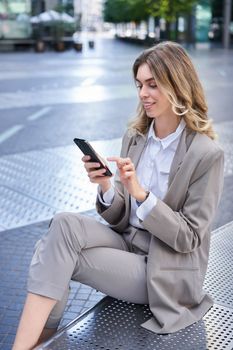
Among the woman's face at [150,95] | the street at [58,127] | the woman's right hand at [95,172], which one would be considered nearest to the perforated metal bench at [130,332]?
the woman's right hand at [95,172]

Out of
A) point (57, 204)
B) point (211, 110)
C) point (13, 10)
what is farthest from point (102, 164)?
point (13, 10)

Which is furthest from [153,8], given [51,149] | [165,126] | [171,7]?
[165,126]

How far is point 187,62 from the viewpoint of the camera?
8.50ft

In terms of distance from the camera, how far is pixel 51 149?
7863 millimetres

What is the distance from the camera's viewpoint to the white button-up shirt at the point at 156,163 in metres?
2.76

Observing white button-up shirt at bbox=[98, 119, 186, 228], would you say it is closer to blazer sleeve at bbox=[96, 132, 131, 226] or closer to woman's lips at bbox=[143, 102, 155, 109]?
blazer sleeve at bbox=[96, 132, 131, 226]

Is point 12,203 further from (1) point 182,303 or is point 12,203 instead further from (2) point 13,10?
(2) point 13,10

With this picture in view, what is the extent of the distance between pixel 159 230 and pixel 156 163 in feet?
1.38

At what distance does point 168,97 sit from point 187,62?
0.18m

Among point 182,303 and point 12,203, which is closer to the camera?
point 182,303

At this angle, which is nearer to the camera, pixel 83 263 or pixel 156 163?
pixel 83 263

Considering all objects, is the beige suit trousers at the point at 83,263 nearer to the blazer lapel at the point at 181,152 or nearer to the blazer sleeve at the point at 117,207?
the blazer sleeve at the point at 117,207

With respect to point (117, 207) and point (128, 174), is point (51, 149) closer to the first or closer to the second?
point (117, 207)

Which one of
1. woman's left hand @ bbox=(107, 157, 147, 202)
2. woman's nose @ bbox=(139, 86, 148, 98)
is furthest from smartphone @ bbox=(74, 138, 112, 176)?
woman's nose @ bbox=(139, 86, 148, 98)
